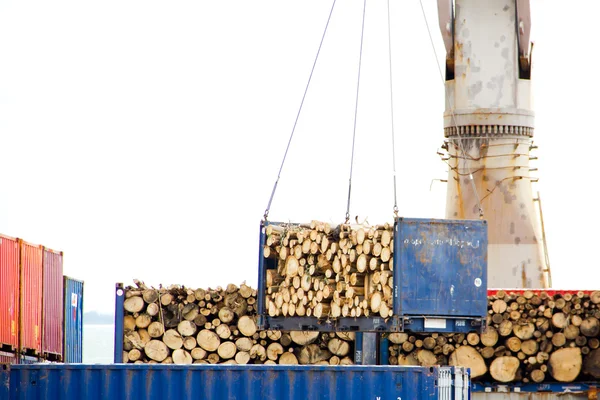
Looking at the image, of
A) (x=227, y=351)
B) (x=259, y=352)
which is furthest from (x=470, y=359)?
(x=227, y=351)

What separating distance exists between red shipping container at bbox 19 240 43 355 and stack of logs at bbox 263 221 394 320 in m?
5.51

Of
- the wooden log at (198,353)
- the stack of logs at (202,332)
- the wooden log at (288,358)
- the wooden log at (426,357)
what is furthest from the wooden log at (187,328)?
the wooden log at (426,357)

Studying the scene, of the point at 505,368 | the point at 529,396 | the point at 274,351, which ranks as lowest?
the point at 529,396

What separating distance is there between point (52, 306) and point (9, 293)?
10.9 feet

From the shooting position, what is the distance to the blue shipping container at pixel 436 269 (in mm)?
20500

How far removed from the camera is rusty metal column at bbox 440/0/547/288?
28438 millimetres

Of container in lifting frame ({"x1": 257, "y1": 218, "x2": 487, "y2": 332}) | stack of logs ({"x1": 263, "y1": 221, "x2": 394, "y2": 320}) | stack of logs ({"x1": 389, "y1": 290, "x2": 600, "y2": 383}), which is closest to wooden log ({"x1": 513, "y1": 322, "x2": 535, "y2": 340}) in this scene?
stack of logs ({"x1": 389, "y1": 290, "x2": 600, "y2": 383})

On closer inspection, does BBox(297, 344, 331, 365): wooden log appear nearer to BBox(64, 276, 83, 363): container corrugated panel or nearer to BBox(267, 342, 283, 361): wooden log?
BBox(267, 342, 283, 361): wooden log

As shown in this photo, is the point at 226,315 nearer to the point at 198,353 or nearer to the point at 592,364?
the point at 198,353

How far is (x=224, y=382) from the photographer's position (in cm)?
1828

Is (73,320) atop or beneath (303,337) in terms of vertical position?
atop

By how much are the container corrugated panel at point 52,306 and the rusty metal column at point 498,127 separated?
7.74 m

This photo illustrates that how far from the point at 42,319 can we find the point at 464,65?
912cm

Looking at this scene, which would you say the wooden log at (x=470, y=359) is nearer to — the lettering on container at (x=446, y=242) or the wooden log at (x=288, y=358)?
the wooden log at (x=288, y=358)
